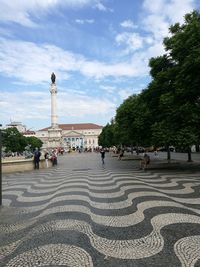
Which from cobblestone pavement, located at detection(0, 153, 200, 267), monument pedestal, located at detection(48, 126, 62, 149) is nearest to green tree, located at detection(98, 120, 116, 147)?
monument pedestal, located at detection(48, 126, 62, 149)

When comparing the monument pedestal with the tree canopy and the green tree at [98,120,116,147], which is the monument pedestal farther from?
the tree canopy

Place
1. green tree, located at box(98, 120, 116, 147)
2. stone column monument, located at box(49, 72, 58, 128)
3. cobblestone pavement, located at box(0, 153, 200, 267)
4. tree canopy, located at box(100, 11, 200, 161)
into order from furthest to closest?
1. stone column monument, located at box(49, 72, 58, 128)
2. green tree, located at box(98, 120, 116, 147)
3. tree canopy, located at box(100, 11, 200, 161)
4. cobblestone pavement, located at box(0, 153, 200, 267)

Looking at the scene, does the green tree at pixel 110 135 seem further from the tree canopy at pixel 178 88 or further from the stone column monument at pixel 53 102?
the tree canopy at pixel 178 88

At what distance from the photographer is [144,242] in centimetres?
711

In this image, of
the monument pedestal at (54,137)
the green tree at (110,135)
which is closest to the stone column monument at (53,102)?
the monument pedestal at (54,137)

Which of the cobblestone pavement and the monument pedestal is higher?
the monument pedestal

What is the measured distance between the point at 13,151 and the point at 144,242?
111m

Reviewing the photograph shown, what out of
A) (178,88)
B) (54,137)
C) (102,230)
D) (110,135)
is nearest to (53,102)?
(54,137)

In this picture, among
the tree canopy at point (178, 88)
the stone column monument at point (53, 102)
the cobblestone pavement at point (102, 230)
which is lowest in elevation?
the cobblestone pavement at point (102, 230)

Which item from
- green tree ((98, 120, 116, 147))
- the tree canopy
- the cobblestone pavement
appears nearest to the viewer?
the cobblestone pavement

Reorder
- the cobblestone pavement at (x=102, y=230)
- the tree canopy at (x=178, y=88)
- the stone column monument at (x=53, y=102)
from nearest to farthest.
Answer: the cobblestone pavement at (x=102, y=230) → the tree canopy at (x=178, y=88) → the stone column monument at (x=53, y=102)

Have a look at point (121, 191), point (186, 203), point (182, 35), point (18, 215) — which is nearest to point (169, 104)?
point (182, 35)

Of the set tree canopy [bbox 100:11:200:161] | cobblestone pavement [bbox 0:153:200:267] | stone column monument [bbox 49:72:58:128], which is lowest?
cobblestone pavement [bbox 0:153:200:267]

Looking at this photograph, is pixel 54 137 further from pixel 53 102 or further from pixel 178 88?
pixel 178 88
